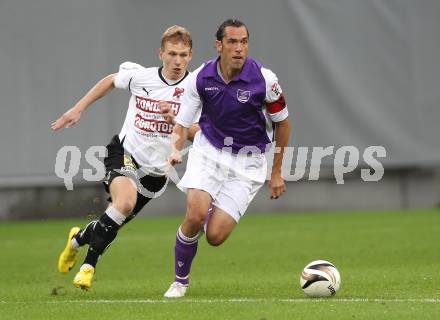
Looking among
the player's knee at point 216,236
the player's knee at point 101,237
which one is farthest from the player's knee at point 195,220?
the player's knee at point 101,237

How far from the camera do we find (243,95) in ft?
27.8

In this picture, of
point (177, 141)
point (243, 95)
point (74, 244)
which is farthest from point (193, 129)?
point (74, 244)

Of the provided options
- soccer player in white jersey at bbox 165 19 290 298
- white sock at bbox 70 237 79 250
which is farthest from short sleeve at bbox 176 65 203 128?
white sock at bbox 70 237 79 250

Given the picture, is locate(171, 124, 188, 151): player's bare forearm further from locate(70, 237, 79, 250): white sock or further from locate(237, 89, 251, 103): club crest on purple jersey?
locate(70, 237, 79, 250): white sock

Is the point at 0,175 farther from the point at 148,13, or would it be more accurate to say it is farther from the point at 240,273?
the point at 240,273

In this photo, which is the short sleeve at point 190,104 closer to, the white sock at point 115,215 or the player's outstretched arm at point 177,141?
the player's outstretched arm at point 177,141

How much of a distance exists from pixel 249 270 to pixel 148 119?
90.3 inches

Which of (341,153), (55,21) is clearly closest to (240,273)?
(341,153)

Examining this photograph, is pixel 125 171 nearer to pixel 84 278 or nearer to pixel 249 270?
pixel 84 278

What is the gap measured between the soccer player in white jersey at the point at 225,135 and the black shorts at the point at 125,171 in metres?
0.77

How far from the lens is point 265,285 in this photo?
9383mm

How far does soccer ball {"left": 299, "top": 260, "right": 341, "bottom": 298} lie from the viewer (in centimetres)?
816

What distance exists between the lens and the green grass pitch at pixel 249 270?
761 cm

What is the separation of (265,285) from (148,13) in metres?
8.67
